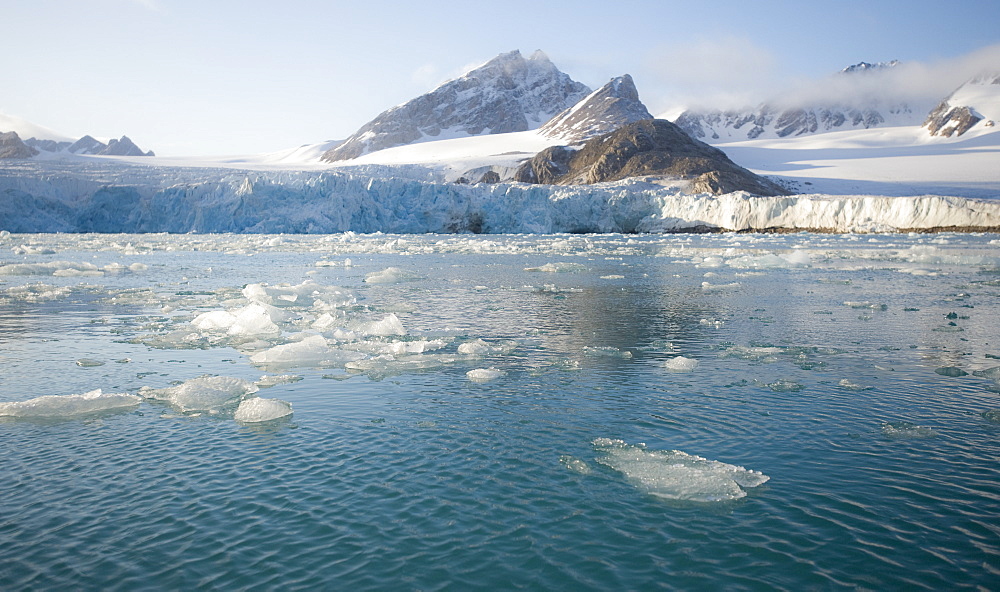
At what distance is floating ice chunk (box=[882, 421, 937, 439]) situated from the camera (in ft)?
17.9

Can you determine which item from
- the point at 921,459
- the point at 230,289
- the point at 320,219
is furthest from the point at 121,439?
the point at 320,219

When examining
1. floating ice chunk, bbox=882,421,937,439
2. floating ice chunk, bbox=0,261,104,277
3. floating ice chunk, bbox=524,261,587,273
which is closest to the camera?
floating ice chunk, bbox=882,421,937,439

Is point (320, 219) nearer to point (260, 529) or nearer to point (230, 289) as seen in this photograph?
point (230, 289)

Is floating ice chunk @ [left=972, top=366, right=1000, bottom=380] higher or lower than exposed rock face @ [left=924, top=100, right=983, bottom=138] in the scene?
lower

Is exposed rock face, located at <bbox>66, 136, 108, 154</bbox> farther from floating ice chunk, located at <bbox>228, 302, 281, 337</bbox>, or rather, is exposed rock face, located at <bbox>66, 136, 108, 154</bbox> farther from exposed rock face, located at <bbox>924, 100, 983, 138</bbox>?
exposed rock face, located at <bbox>924, 100, 983, 138</bbox>

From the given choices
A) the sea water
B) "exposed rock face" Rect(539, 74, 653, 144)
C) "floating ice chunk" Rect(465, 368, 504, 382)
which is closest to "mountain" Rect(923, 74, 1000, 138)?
"exposed rock face" Rect(539, 74, 653, 144)

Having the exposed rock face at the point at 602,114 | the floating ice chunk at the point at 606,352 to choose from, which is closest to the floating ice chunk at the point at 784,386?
the floating ice chunk at the point at 606,352

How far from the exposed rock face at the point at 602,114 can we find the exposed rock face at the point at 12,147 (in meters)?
87.0

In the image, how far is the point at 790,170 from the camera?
95.7 meters

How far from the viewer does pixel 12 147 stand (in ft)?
325

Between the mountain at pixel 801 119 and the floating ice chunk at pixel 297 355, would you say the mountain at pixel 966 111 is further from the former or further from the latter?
the floating ice chunk at pixel 297 355

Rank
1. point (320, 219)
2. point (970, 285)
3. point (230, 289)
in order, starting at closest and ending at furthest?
point (230, 289) → point (970, 285) → point (320, 219)

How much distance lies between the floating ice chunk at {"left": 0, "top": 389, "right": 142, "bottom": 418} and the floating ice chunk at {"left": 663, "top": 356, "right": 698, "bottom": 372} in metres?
5.79

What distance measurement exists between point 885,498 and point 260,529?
4012 millimetres
